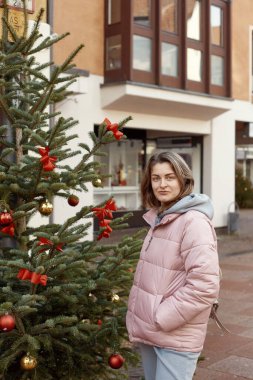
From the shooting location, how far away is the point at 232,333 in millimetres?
5941

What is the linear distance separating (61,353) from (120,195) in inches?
528

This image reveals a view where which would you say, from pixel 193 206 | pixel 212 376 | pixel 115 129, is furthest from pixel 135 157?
pixel 193 206

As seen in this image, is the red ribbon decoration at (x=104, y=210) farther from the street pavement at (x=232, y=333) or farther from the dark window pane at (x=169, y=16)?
the dark window pane at (x=169, y=16)

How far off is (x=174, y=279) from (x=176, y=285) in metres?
0.03

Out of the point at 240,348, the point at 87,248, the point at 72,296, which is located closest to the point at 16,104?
the point at 87,248

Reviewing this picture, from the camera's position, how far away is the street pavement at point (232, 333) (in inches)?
183

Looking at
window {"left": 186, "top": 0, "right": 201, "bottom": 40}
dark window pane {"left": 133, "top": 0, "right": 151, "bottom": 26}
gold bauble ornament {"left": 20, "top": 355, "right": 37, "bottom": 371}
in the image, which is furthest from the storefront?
gold bauble ornament {"left": 20, "top": 355, "right": 37, "bottom": 371}

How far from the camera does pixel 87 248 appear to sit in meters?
3.44

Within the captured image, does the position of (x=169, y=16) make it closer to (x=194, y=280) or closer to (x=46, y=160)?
(x=46, y=160)

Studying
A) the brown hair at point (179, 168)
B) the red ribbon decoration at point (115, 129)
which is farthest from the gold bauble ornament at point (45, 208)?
the brown hair at point (179, 168)

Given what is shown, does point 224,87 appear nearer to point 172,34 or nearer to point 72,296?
point 172,34

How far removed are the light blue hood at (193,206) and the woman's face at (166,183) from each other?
0.08 m

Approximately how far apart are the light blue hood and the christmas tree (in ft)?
2.08

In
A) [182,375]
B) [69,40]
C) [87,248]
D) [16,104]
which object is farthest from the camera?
[69,40]
